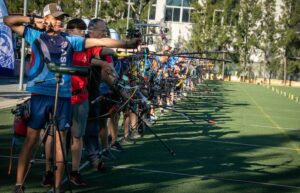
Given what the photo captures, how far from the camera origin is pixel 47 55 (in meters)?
5.87

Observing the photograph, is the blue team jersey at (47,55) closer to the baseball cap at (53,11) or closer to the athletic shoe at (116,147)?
the baseball cap at (53,11)

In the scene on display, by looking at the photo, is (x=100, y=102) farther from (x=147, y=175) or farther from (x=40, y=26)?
(x=40, y=26)

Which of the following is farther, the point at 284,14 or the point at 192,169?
the point at 284,14

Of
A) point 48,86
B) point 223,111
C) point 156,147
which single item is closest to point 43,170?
point 48,86

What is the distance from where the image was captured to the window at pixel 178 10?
72.9 meters

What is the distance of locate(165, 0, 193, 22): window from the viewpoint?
239ft

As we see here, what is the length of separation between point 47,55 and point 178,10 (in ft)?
224

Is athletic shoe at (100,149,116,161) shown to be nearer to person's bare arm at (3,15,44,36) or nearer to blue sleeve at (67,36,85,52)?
blue sleeve at (67,36,85,52)

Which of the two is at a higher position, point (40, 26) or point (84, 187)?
point (40, 26)

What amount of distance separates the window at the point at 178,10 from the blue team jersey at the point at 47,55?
67.3 m

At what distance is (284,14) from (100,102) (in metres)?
61.4

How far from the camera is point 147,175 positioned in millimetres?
7973

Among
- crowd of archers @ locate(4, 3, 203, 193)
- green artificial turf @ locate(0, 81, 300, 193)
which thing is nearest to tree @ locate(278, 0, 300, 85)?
green artificial turf @ locate(0, 81, 300, 193)

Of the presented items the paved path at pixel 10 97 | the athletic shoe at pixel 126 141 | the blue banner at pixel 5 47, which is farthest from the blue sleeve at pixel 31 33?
the paved path at pixel 10 97
